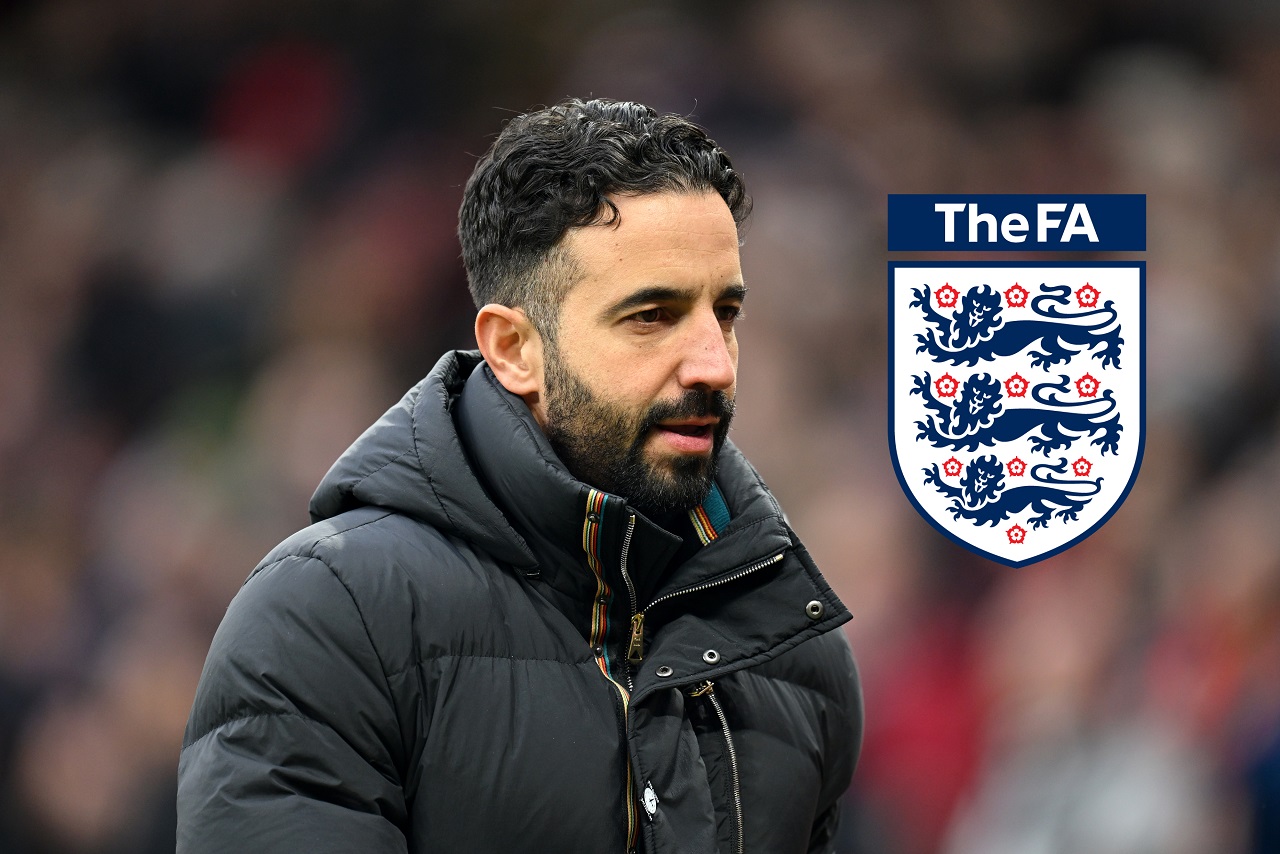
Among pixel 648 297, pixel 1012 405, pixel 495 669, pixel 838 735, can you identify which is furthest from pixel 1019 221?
pixel 495 669

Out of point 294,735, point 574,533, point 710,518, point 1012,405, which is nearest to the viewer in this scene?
point 294,735

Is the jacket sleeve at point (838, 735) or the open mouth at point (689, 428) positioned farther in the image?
the jacket sleeve at point (838, 735)

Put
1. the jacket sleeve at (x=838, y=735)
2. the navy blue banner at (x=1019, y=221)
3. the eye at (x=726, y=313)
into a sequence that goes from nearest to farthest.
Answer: the eye at (x=726, y=313), the jacket sleeve at (x=838, y=735), the navy blue banner at (x=1019, y=221)

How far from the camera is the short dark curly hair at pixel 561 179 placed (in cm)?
124

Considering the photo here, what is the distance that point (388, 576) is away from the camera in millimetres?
1144

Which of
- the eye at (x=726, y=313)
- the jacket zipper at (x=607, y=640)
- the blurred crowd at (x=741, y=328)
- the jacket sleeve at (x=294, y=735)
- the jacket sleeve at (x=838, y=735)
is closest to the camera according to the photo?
the jacket sleeve at (x=294, y=735)

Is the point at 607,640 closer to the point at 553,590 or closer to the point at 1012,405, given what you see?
the point at 553,590

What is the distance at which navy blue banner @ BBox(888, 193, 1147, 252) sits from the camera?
2.84 meters

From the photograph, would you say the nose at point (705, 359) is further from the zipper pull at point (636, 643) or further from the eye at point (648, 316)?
the zipper pull at point (636, 643)

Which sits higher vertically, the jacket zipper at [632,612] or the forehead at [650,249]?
the forehead at [650,249]

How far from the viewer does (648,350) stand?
4.01ft

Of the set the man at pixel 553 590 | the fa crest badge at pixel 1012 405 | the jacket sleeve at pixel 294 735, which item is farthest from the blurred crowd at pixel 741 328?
the jacket sleeve at pixel 294 735

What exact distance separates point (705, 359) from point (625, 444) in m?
0.11

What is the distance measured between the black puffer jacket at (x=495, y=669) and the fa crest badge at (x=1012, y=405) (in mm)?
1176
